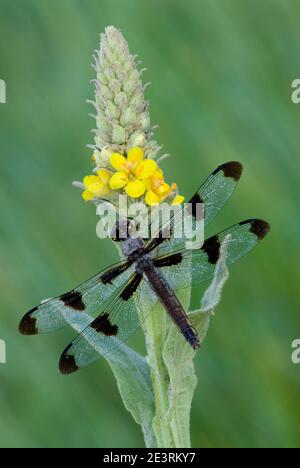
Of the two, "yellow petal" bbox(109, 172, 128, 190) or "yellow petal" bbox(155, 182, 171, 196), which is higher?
"yellow petal" bbox(109, 172, 128, 190)

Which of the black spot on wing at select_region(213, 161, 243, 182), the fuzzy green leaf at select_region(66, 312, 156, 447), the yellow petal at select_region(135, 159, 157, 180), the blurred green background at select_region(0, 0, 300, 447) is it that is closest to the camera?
the yellow petal at select_region(135, 159, 157, 180)

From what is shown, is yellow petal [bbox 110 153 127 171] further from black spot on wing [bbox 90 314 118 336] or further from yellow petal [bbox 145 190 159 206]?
black spot on wing [bbox 90 314 118 336]

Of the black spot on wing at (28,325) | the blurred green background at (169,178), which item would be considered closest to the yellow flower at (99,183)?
the black spot on wing at (28,325)

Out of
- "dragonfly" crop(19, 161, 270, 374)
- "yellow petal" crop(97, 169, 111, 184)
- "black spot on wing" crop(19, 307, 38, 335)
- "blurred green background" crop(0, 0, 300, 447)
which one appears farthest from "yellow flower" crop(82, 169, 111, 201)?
"blurred green background" crop(0, 0, 300, 447)

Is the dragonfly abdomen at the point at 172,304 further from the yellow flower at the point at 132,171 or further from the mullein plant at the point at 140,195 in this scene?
the yellow flower at the point at 132,171

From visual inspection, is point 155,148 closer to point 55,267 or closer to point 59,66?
point 55,267

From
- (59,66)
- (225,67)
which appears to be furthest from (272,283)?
(59,66)

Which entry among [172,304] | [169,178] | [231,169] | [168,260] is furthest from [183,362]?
[169,178]
